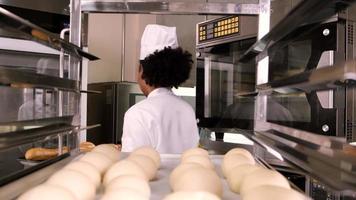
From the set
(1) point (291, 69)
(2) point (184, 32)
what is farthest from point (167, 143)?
(2) point (184, 32)

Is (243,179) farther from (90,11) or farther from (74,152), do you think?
(90,11)

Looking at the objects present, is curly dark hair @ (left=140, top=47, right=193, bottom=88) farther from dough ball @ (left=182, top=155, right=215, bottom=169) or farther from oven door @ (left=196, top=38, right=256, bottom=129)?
dough ball @ (left=182, top=155, right=215, bottom=169)

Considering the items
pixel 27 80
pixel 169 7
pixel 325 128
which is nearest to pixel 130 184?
pixel 27 80

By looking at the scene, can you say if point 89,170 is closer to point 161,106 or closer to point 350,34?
point 350,34

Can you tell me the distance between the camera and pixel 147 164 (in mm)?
790

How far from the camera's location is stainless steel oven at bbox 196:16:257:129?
5.67 ft

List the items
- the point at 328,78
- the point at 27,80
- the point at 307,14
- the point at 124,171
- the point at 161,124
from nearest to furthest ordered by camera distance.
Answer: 1. the point at 328,78
2. the point at 307,14
3. the point at 27,80
4. the point at 124,171
5. the point at 161,124

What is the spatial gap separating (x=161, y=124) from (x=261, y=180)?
1120 millimetres

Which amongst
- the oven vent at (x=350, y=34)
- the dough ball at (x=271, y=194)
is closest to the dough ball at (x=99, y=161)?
the dough ball at (x=271, y=194)

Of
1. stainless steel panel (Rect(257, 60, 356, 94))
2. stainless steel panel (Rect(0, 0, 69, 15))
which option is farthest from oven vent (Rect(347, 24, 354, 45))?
stainless steel panel (Rect(0, 0, 69, 15))

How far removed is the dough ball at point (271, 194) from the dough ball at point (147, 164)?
0.28 m

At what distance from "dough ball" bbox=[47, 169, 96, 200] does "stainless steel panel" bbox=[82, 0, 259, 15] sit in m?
0.57

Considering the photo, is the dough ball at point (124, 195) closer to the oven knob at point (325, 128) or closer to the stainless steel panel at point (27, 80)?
the stainless steel panel at point (27, 80)

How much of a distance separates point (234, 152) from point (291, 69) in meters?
0.64
